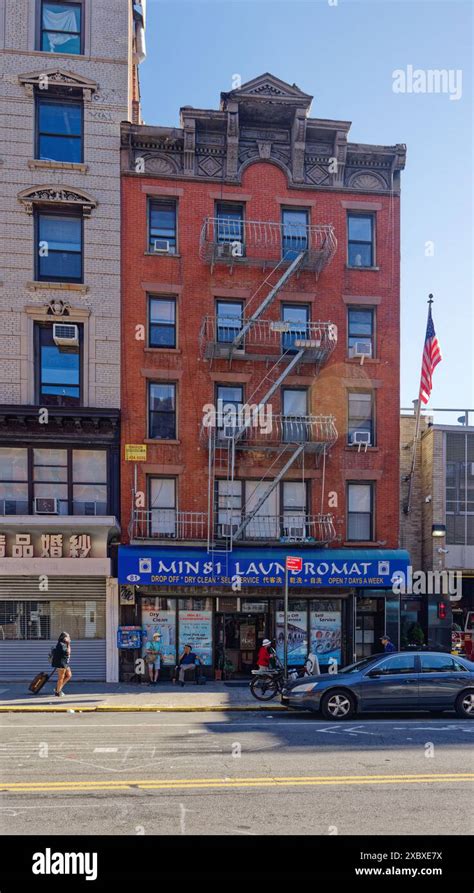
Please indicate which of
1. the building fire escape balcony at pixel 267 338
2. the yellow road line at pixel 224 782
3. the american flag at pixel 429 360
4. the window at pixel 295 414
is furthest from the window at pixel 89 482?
the yellow road line at pixel 224 782

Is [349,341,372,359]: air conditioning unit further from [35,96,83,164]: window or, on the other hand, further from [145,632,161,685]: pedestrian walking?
[145,632,161,685]: pedestrian walking

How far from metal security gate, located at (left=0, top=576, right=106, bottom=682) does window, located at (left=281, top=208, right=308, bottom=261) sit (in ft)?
39.6

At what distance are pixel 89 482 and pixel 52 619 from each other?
4.32 meters

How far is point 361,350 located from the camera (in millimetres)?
26969

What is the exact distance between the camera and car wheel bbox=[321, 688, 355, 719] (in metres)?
16.7

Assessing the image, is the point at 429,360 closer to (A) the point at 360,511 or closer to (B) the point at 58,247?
(A) the point at 360,511

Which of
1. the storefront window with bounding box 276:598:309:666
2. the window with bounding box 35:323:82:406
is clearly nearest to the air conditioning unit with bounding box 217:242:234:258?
→ the window with bounding box 35:323:82:406

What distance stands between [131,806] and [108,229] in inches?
788

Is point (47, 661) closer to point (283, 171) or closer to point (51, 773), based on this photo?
point (51, 773)

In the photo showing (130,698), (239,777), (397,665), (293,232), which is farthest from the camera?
(293,232)

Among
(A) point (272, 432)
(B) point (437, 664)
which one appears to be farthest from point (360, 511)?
(B) point (437, 664)

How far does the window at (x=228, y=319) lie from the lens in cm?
2625

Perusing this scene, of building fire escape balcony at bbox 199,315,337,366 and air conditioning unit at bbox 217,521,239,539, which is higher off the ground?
building fire escape balcony at bbox 199,315,337,366

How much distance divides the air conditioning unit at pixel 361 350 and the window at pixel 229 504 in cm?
573
